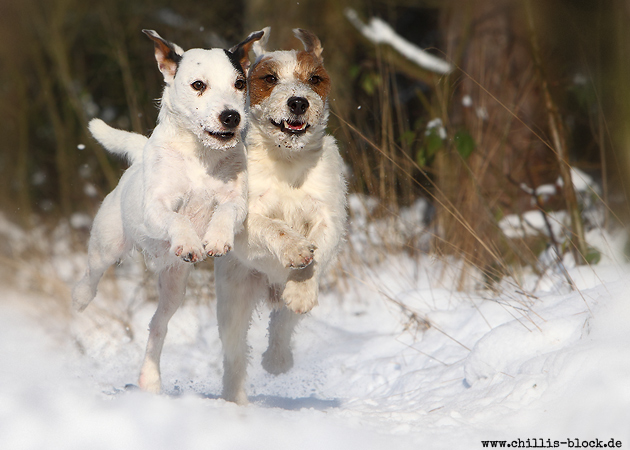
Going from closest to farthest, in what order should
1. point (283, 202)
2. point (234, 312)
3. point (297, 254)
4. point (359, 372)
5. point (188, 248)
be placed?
point (188, 248)
point (297, 254)
point (283, 202)
point (234, 312)
point (359, 372)

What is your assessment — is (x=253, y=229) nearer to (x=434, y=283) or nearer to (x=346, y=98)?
(x=434, y=283)

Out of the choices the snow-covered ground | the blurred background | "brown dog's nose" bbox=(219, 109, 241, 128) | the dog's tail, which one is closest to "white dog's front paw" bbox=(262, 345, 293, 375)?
the snow-covered ground

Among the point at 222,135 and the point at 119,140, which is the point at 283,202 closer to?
the point at 222,135

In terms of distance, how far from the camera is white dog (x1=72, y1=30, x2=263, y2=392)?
11.0ft

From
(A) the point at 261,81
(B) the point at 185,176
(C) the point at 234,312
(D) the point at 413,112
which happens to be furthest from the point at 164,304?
(D) the point at 413,112

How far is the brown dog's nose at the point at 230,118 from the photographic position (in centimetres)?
335

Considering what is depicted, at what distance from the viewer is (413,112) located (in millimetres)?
10180

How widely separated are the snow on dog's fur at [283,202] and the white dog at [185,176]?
19 cm

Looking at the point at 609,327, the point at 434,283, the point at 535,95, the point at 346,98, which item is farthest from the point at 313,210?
the point at 535,95

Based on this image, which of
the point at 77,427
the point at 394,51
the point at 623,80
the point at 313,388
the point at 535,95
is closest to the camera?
the point at 77,427

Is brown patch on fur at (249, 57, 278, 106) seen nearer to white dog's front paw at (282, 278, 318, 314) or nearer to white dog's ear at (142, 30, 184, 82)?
white dog's ear at (142, 30, 184, 82)

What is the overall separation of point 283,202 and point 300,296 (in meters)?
0.68

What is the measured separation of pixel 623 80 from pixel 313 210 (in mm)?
3511

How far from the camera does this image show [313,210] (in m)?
4.04
